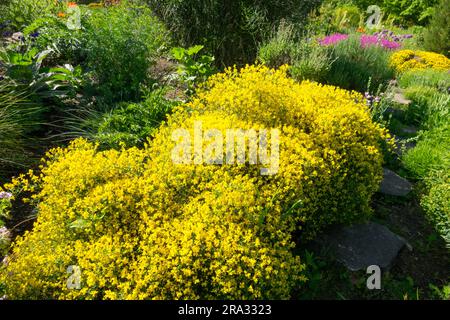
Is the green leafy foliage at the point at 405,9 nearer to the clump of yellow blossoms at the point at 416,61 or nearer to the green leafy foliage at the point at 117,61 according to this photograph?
the clump of yellow blossoms at the point at 416,61

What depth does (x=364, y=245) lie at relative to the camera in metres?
3.45

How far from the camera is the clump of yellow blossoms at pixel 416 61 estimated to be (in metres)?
8.88

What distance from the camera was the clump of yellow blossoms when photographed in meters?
A: 8.88

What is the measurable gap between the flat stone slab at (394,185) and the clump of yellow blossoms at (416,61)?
15.8ft

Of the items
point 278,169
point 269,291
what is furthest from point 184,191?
point 269,291

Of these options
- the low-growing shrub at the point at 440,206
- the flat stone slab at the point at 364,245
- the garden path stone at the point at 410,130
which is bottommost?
the flat stone slab at the point at 364,245

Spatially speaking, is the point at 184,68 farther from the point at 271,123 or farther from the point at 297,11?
the point at 297,11

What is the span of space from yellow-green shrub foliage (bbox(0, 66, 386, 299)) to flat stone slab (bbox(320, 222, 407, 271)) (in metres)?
0.13

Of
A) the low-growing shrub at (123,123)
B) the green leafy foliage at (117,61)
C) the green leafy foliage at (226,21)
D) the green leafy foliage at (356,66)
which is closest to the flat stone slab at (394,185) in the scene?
the green leafy foliage at (356,66)

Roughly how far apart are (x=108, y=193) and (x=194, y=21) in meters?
5.03

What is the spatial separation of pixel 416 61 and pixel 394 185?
605 cm

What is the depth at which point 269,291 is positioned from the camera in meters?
2.59

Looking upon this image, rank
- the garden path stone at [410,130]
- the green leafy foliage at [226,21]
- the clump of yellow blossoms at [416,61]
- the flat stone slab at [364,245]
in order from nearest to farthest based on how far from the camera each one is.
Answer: the flat stone slab at [364,245] < the garden path stone at [410,130] < the green leafy foliage at [226,21] < the clump of yellow blossoms at [416,61]

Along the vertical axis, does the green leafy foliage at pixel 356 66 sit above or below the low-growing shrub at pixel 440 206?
above
